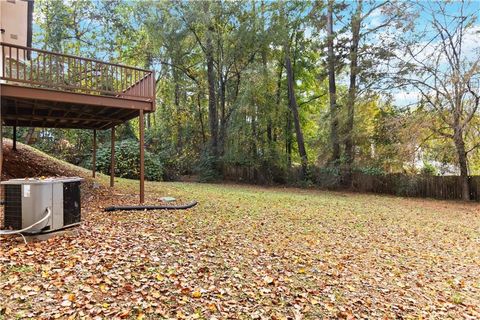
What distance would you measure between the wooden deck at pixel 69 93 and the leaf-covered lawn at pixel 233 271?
2.29 m

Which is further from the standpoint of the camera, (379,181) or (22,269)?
(379,181)

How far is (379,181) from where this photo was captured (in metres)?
13.9

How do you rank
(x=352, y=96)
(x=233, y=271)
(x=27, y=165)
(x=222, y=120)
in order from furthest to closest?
(x=222, y=120), (x=352, y=96), (x=27, y=165), (x=233, y=271)

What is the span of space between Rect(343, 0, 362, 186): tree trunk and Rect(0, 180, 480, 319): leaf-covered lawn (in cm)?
785

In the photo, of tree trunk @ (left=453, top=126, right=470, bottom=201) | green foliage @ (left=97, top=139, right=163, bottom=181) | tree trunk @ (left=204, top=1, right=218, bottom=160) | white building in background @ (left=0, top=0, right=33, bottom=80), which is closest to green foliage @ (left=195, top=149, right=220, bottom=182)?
tree trunk @ (left=204, top=1, right=218, bottom=160)

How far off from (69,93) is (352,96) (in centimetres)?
1161

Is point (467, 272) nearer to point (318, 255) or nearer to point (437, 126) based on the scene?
point (318, 255)

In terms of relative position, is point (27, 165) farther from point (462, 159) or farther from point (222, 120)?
A: point (462, 159)

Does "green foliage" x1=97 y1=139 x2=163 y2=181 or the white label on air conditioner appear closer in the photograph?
the white label on air conditioner

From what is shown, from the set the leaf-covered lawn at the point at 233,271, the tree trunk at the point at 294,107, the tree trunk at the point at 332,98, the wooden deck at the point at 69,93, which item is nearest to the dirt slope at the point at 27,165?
the wooden deck at the point at 69,93

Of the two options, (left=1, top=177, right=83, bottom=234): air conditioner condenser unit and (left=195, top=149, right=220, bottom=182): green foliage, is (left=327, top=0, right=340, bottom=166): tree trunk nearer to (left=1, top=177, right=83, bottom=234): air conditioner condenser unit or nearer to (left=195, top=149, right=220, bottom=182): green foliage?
(left=195, top=149, right=220, bottom=182): green foliage

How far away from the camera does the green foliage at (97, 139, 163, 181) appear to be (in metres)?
13.6

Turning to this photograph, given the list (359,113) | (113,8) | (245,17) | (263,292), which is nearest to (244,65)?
(245,17)

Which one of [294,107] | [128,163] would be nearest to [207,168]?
[128,163]
